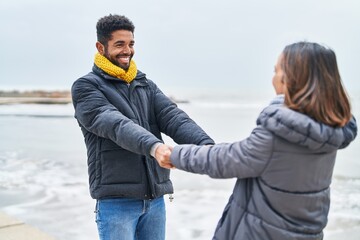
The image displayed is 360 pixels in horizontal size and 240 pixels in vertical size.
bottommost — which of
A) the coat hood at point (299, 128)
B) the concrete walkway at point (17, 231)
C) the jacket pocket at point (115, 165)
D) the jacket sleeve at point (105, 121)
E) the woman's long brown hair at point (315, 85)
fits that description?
the concrete walkway at point (17, 231)

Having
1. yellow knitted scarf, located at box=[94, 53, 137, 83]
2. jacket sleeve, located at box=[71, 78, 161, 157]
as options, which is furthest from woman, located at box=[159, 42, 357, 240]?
yellow knitted scarf, located at box=[94, 53, 137, 83]

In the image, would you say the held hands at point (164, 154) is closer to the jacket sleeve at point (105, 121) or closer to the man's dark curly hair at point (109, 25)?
the jacket sleeve at point (105, 121)

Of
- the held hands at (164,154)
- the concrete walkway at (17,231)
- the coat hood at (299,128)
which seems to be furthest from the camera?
the concrete walkway at (17,231)

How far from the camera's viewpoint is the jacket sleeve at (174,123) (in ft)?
7.47

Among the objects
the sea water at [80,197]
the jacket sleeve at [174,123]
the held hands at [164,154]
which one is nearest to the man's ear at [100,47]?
the jacket sleeve at [174,123]

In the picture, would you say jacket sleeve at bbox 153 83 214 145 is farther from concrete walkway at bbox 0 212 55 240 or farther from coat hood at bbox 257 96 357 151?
concrete walkway at bbox 0 212 55 240

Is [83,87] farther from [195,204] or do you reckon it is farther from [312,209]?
[195,204]

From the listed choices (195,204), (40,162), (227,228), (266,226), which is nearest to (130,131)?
(227,228)

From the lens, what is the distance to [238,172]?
155 cm

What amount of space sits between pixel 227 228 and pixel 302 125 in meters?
0.51

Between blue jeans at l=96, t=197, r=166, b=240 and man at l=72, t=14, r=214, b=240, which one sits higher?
man at l=72, t=14, r=214, b=240

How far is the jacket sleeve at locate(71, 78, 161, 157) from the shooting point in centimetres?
196

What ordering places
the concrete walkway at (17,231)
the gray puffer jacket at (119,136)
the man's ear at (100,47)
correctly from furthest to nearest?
the concrete walkway at (17,231), the man's ear at (100,47), the gray puffer jacket at (119,136)

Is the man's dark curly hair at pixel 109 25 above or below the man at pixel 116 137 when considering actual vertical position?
above
